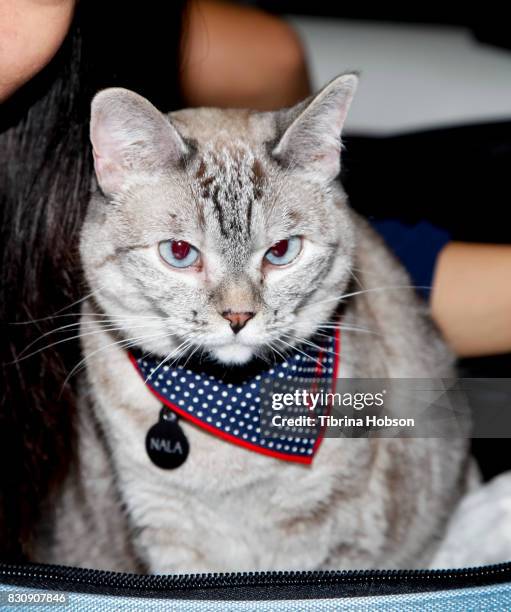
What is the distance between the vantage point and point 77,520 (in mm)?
1680

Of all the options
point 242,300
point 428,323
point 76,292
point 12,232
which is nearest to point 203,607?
point 242,300

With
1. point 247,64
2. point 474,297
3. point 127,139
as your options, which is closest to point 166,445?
point 127,139

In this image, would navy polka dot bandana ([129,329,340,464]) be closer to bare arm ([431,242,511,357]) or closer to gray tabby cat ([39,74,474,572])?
gray tabby cat ([39,74,474,572])

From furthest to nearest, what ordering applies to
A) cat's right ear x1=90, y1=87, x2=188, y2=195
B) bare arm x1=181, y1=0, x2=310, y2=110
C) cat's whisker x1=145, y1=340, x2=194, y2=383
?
1. bare arm x1=181, y1=0, x2=310, y2=110
2. cat's whisker x1=145, y1=340, x2=194, y2=383
3. cat's right ear x1=90, y1=87, x2=188, y2=195

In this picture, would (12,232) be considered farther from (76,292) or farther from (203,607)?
(203,607)

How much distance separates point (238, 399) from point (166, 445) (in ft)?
0.47

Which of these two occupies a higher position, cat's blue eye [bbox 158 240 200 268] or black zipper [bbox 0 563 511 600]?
cat's blue eye [bbox 158 240 200 268]

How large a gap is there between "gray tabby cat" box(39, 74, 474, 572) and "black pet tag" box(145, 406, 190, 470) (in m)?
0.02

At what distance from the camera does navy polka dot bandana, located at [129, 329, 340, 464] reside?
1.31 meters

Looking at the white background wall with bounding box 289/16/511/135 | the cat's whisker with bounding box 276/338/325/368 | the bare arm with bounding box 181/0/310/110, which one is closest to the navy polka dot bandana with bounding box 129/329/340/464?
the cat's whisker with bounding box 276/338/325/368

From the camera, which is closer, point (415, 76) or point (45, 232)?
point (45, 232)

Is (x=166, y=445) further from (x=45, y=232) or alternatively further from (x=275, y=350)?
(x=45, y=232)

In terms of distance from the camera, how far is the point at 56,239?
1433mm

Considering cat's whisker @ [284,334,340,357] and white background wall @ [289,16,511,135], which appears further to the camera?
white background wall @ [289,16,511,135]
